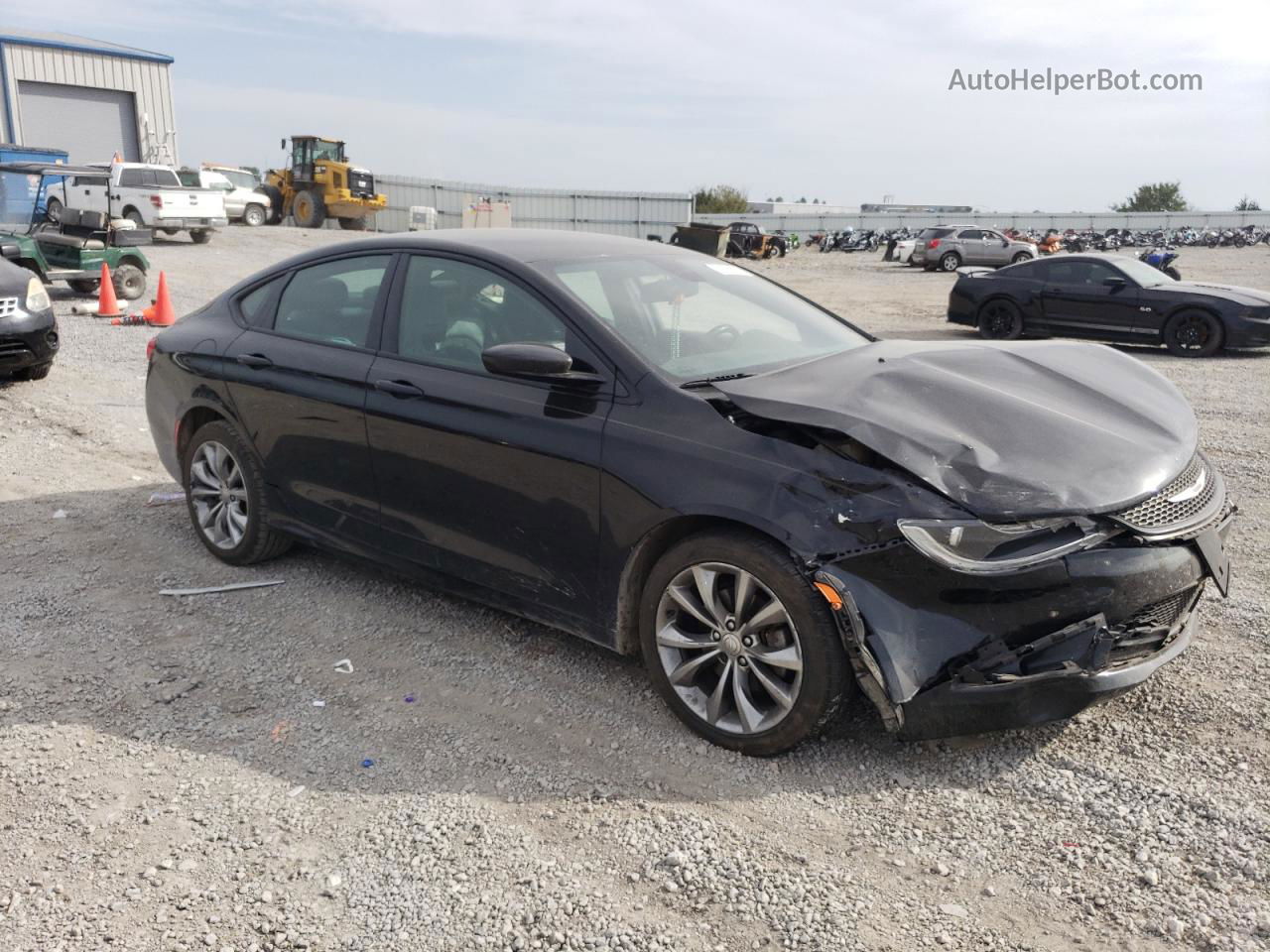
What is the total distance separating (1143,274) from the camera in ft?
45.5

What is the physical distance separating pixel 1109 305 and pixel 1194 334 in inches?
42.3

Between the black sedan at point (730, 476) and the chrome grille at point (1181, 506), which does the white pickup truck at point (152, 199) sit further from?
the chrome grille at point (1181, 506)

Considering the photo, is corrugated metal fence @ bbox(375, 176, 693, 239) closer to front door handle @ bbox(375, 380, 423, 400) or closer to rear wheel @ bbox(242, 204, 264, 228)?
rear wheel @ bbox(242, 204, 264, 228)

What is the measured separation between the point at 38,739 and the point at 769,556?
2.58m

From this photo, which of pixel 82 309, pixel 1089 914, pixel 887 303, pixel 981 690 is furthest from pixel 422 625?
pixel 887 303

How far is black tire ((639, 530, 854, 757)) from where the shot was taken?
3.14m

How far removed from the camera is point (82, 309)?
564 inches

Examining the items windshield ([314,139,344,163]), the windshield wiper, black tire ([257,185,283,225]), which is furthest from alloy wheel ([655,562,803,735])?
black tire ([257,185,283,225])

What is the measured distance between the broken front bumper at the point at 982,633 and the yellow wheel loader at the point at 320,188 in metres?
34.0

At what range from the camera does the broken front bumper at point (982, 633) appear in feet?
9.88

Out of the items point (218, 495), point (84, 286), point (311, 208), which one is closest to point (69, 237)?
point (84, 286)

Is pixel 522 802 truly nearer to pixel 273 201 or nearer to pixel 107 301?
pixel 107 301

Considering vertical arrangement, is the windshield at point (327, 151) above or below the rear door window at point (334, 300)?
above

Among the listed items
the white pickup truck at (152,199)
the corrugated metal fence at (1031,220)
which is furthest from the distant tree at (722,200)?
the white pickup truck at (152,199)
